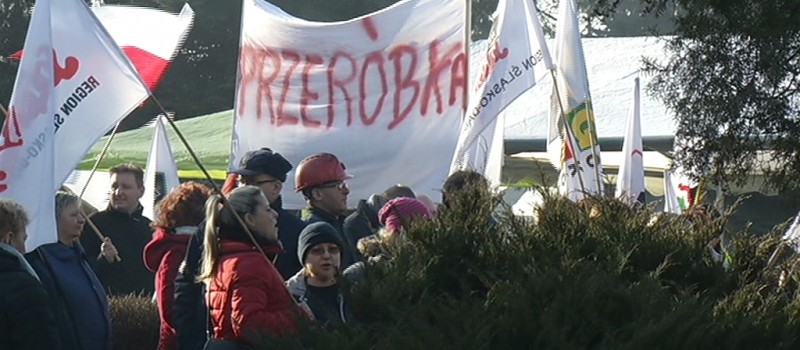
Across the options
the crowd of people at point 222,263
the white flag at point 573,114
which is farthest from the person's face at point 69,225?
the white flag at point 573,114

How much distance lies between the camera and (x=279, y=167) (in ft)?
25.4

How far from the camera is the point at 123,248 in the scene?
9.14 m

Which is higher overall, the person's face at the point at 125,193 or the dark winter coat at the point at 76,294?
the person's face at the point at 125,193

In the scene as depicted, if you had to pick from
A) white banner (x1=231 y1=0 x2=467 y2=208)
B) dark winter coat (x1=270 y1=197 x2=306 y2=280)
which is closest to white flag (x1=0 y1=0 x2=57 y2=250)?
dark winter coat (x1=270 y1=197 x2=306 y2=280)

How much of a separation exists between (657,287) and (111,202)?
175 inches

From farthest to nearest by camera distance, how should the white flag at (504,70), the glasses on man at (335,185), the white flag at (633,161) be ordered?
the white flag at (633,161)
the white flag at (504,70)
the glasses on man at (335,185)

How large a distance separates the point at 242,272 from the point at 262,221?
36 cm

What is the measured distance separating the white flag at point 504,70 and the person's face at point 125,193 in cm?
199

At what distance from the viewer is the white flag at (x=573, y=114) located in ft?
34.1

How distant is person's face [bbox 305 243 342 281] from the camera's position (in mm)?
6695

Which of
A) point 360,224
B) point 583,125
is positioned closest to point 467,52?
point 583,125

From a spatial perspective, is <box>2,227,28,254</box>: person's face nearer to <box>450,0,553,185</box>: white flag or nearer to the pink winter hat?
the pink winter hat

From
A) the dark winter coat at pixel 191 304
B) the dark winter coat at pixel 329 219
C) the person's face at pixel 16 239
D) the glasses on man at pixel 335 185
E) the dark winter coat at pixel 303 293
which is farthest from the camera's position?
the glasses on man at pixel 335 185

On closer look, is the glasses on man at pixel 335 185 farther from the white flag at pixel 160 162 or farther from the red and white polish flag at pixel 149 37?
the white flag at pixel 160 162
